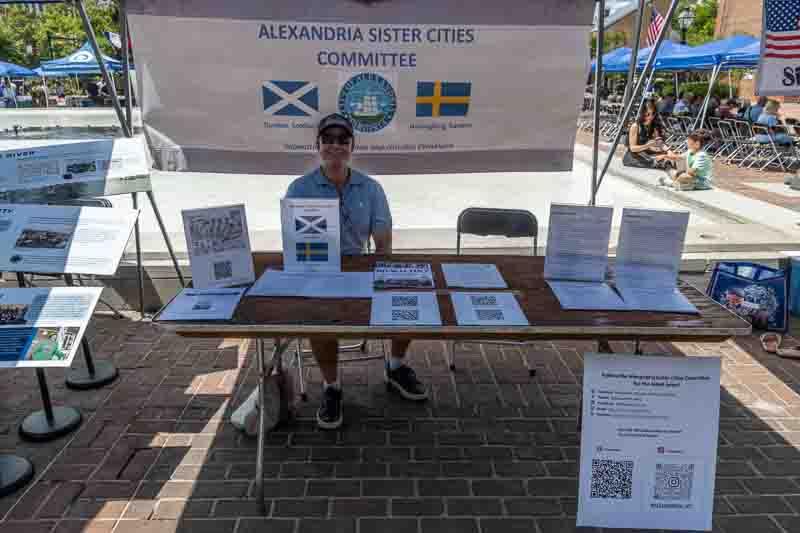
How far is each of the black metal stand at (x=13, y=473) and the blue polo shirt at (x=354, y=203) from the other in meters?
1.68

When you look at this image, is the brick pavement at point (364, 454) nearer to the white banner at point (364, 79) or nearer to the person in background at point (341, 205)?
the person in background at point (341, 205)

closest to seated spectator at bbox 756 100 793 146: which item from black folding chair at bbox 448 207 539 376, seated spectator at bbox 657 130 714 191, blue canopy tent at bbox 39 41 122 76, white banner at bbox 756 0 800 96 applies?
seated spectator at bbox 657 130 714 191

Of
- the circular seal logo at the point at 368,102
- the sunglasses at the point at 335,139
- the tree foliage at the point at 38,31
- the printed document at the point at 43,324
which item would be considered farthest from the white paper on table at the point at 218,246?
the tree foliage at the point at 38,31

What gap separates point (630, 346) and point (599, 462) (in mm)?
2162

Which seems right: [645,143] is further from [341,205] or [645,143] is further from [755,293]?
[341,205]

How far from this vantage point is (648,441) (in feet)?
6.75

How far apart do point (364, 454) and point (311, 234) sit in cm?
107

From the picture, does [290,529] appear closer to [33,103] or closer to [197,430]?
[197,430]

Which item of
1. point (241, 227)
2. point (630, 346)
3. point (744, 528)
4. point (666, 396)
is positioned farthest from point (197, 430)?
point (630, 346)

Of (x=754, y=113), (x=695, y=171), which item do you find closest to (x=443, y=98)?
(x=695, y=171)

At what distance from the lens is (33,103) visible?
30781mm

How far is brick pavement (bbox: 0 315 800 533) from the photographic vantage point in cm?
237

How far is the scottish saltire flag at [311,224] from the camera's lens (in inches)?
93.8

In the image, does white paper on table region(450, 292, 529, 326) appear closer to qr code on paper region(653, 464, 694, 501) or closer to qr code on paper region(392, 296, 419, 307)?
qr code on paper region(392, 296, 419, 307)
